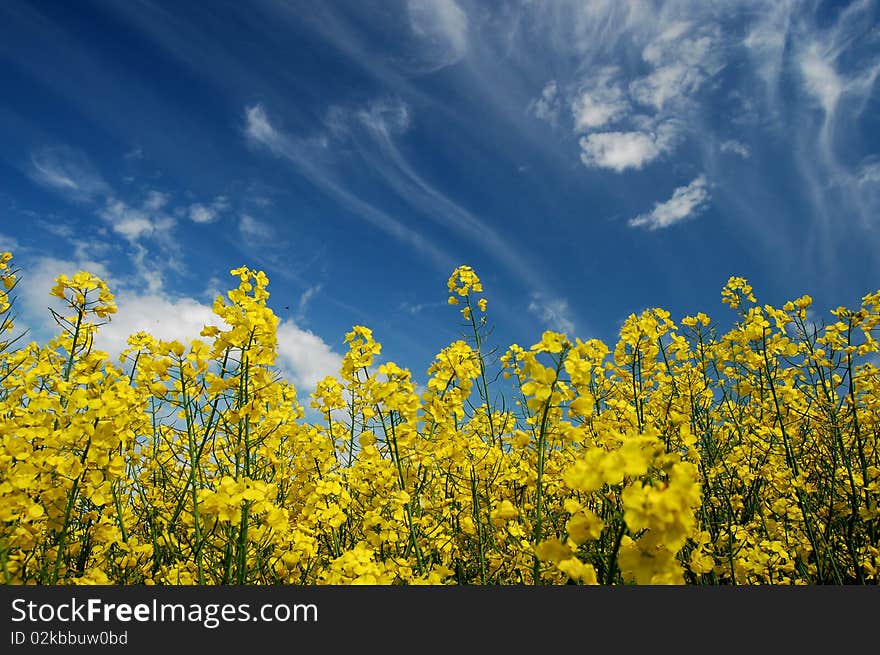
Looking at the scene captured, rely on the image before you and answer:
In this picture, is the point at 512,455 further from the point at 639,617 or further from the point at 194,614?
the point at 194,614

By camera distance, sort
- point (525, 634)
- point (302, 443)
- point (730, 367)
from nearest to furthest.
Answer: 1. point (525, 634)
2. point (302, 443)
3. point (730, 367)

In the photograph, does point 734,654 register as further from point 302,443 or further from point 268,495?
point 302,443

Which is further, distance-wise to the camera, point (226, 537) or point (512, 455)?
point (512, 455)

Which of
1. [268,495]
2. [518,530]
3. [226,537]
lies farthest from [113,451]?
[518,530]

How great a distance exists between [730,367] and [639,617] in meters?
4.72

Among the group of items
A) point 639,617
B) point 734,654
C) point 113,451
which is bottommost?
point 734,654

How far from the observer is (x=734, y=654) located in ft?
6.89

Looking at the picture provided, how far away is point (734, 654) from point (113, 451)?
3101mm

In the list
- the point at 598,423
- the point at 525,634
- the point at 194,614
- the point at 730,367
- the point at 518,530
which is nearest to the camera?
the point at 525,634

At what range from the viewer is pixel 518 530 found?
3.14 meters

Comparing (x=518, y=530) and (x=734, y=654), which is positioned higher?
(x=518, y=530)

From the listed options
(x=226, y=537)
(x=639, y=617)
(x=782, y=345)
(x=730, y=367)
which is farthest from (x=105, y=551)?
(x=730, y=367)

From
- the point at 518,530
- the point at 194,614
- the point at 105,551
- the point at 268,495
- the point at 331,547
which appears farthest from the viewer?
the point at 331,547

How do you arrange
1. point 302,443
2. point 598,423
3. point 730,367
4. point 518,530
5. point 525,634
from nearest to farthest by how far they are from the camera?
point 525,634, point 518,530, point 598,423, point 302,443, point 730,367
